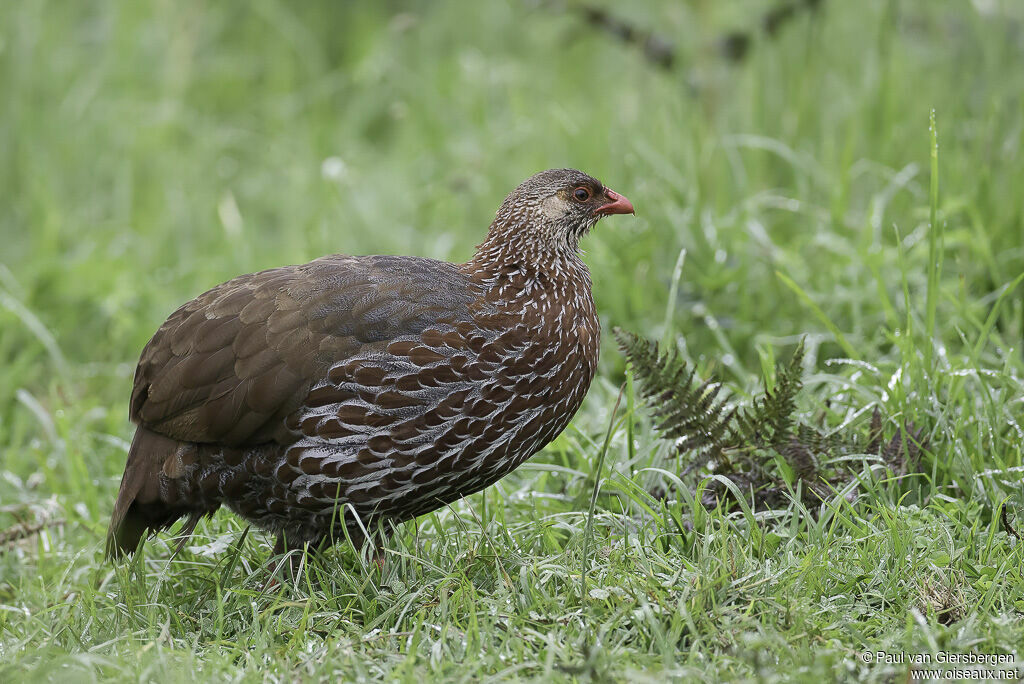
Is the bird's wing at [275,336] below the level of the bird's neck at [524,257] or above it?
below

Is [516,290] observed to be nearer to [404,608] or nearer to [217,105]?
[404,608]

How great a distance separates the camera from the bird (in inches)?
129

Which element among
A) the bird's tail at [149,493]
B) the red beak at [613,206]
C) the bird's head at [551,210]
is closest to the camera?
the bird's tail at [149,493]

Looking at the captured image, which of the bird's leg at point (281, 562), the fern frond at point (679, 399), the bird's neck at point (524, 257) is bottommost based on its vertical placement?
the bird's leg at point (281, 562)

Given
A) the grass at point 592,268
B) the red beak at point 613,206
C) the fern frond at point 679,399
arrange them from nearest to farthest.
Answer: the grass at point 592,268 → the fern frond at point 679,399 → the red beak at point 613,206

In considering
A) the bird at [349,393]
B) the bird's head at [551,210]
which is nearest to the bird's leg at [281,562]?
the bird at [349,393]

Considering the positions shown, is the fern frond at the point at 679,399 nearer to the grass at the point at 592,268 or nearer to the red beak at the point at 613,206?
the grass at the point at 592,268

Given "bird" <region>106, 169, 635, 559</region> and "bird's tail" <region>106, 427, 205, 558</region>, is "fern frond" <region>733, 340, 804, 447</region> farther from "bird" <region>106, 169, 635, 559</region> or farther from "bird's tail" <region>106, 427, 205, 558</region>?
"bird's tail" <region>106, 427, 205, 558</region>

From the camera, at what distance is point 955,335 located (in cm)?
436

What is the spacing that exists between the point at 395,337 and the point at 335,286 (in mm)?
248

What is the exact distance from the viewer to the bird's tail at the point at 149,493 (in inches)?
137

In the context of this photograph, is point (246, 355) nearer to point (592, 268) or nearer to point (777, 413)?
point (777, 413)

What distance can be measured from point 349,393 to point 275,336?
275mm

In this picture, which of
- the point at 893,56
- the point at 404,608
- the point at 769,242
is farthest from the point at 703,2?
the point at 404,608
